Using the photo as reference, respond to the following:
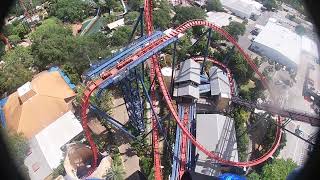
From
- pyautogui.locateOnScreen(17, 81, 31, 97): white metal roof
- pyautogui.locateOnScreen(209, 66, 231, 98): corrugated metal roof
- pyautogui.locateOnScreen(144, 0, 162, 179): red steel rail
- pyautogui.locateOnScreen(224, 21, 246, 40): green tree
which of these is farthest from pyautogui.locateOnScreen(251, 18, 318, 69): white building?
pyautogui.locateOnScreen(17, 81, 31, 97): white metal roof

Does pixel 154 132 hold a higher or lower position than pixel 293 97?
higher

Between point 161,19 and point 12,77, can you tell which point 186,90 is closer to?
point 161,19

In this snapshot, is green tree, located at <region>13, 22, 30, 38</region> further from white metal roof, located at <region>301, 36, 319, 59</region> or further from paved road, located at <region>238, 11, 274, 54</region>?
white metal roof, located at <region>301, 36, 319, 59</region>

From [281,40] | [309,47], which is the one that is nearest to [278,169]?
[281,40]

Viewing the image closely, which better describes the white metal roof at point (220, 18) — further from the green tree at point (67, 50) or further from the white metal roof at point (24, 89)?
the white metal roof at point (24, 89)

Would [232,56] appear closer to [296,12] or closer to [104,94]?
[104,94]

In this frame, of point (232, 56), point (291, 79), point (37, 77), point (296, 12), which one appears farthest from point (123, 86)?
point (296, 12)
